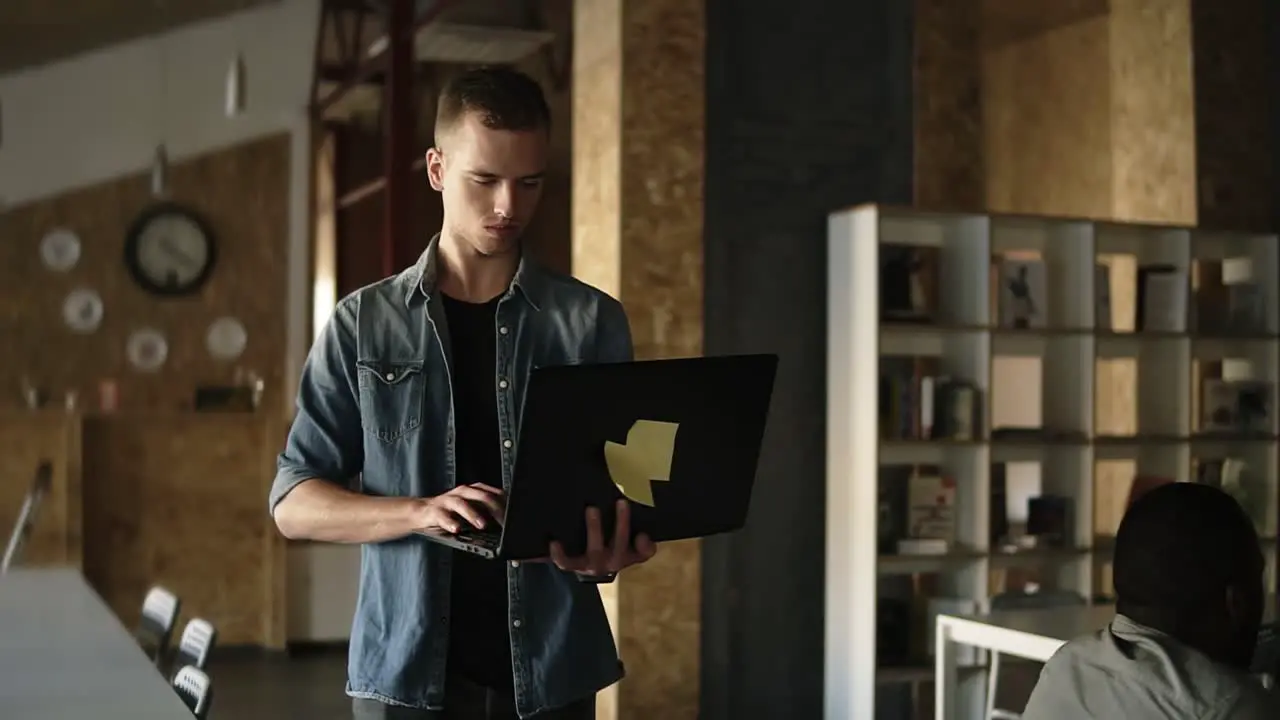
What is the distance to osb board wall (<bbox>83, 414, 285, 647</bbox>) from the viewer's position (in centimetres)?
761

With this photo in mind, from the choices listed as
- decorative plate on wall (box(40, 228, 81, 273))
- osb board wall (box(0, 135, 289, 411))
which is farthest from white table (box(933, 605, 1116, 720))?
decorative plate on wall (box(40, 228, 81, 273))

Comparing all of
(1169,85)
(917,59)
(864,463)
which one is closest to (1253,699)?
(864,463)

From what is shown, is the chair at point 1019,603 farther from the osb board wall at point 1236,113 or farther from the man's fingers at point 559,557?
the man's fingers at point 559,557

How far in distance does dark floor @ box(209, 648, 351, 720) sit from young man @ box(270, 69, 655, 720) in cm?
442

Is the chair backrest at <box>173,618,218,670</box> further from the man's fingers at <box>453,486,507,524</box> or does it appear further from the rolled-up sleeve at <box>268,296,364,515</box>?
the man's fingers at <box>453,486,507,524</box>

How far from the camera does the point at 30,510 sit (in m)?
6.49

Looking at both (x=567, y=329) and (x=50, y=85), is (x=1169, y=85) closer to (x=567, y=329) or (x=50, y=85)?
(x=567, y=329)

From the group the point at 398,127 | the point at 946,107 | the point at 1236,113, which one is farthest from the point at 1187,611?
the point at 398,127

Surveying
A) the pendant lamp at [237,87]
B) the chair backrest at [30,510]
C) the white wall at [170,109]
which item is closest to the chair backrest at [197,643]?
the chair backrest at [30,510]

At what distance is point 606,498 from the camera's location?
175 cm

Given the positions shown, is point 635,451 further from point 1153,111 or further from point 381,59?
point 381,59

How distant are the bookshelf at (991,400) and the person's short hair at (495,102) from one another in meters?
3.50

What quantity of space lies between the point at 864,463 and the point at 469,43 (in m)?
6.29

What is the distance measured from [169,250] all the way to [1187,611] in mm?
9462
